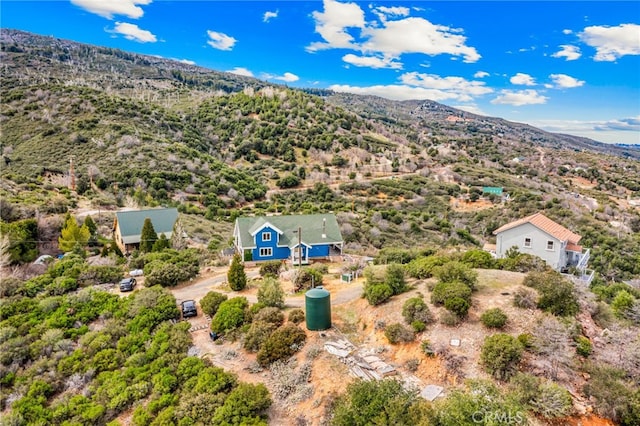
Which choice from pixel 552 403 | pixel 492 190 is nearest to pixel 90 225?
pixel 552 403

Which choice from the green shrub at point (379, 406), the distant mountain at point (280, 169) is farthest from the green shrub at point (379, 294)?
the distant mountain at point (280, 169)

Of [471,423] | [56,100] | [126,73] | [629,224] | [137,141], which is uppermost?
[126,73]

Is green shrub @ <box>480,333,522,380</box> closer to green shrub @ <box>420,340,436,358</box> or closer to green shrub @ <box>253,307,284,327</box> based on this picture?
green shrub @ <box>420,340,436,358</box>

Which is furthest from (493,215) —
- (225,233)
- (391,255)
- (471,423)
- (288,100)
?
(288,100)

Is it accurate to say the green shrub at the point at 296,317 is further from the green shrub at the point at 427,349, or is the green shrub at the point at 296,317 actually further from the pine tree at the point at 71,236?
the pine tree at the point at 71,236

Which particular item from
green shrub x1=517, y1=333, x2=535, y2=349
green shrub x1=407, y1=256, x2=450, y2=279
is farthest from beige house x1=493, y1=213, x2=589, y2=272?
green shrub x1=517, y1=333, x2=535, y2=349

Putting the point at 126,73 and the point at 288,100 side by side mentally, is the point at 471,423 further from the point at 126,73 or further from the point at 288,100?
the point at 126,73
